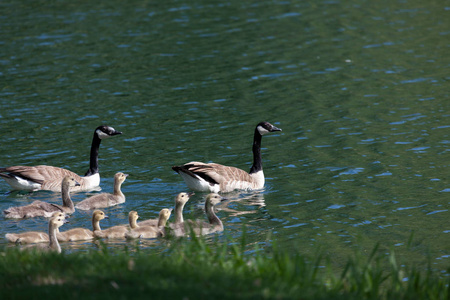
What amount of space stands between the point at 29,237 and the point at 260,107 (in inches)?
455

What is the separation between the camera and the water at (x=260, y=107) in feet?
48.0

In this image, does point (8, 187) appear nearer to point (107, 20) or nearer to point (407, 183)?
point (407, 183)

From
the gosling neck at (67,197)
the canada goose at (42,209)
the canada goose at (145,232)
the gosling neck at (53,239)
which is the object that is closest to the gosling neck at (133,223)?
the canada goose at (145,232)

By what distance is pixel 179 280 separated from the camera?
25.1 feet

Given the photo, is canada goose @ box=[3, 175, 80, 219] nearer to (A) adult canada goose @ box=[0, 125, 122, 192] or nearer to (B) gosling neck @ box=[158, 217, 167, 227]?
(A) adult canada goose @ box=[0, 125, 122, 192]

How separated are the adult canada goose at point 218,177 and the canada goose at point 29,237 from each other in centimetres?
385

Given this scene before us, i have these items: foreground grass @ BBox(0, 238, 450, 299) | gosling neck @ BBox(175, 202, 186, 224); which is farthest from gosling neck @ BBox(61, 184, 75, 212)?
foreground grass @ BBox(0, 238, 450, 299)

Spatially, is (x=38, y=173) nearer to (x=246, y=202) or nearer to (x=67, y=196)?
(x=67, y=196)

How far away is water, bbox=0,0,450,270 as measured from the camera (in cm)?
1464

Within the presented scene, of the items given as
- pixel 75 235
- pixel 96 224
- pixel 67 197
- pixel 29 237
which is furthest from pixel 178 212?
pixel 29 237

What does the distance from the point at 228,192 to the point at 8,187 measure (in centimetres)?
567

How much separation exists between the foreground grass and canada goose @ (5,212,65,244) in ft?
11.4

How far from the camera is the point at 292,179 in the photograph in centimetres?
1706

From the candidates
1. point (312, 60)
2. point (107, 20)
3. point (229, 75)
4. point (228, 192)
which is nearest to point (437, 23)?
point (312, 60)
